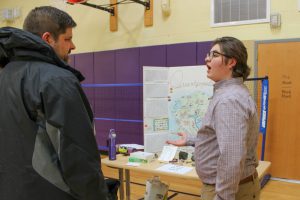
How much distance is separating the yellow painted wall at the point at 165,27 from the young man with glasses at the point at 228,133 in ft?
10.7

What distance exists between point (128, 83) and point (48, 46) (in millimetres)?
4534

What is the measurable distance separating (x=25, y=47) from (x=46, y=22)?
0.14 m

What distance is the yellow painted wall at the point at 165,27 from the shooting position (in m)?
4.50

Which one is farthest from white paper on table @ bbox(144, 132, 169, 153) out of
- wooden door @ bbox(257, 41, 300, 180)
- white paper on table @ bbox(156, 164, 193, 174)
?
wooden door @ bbox(257, 41, 300, 180)

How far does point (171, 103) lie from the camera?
149 inches

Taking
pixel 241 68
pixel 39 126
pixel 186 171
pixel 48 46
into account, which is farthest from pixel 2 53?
pixel 186 171

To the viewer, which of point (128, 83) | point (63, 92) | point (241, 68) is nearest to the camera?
point (63, 92)

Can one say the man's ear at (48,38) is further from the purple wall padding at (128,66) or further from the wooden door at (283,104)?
the purple wall padding at (128,66)

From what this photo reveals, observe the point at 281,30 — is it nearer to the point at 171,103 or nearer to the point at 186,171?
the point at 171,103

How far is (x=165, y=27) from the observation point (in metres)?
5.55

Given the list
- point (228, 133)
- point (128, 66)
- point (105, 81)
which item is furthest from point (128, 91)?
point (228, 133)

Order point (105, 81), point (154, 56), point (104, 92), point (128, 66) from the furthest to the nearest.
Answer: point (104, 92) → point (105, 81) → point (128, 66) → point (154, 56)

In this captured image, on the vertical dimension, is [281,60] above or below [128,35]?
below

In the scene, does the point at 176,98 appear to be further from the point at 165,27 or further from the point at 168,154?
the point at 165,27
